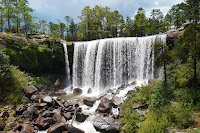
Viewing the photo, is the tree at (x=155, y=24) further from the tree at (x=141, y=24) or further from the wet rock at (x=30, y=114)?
the wet rock at (x=30, y=114)

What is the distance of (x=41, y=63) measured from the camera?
2122cm

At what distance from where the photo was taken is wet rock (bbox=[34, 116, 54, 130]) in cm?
874

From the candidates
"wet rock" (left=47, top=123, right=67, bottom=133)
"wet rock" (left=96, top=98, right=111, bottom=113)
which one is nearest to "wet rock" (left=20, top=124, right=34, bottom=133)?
"wet rock" (left=47, top=123, right=67, bottom=133)

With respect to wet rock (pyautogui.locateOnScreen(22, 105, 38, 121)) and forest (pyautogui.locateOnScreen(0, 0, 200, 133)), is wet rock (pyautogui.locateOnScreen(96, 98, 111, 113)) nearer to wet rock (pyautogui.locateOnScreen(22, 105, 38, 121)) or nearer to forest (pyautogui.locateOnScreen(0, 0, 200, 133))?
forest (pyautogui.locateOnScreen(0, 0, 200, 133))

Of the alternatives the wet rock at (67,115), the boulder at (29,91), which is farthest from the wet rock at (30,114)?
the boulder at (29,91)

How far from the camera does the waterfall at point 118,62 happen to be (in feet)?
62.5

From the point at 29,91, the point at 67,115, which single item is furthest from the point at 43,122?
the point at 29,91

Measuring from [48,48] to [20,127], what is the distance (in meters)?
15.9

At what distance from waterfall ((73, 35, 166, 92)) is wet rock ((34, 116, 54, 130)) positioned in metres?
11.5

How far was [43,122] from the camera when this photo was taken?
8.93 metres

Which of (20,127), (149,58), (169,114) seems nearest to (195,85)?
(169,114)

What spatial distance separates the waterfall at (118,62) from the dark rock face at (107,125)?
1106 centimetres

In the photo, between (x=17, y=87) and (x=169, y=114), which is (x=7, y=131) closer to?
(x=17, y=87)

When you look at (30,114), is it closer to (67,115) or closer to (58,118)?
(58,118)
